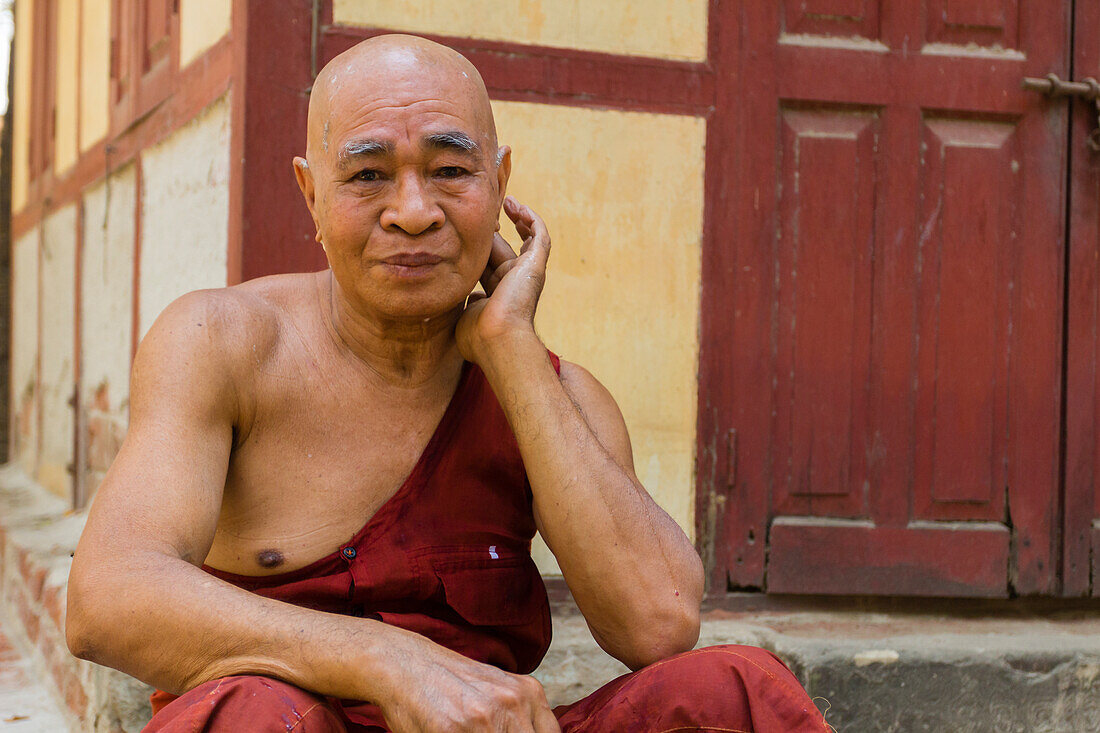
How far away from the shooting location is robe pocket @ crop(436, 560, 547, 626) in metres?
2.21

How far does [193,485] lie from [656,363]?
5.81 feet

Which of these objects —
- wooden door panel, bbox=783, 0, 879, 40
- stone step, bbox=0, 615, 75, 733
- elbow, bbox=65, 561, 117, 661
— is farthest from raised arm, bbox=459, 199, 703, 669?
stone step, bbox=0, 615, 75, 733

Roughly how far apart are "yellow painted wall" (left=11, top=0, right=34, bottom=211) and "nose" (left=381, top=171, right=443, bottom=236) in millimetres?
6258

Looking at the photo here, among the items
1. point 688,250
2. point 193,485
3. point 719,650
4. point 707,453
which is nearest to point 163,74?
point 688,250

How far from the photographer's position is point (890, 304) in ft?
11.6

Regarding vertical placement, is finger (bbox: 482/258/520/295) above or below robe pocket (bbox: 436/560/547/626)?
above

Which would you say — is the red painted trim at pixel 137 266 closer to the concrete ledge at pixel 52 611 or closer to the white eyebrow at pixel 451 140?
the concrete ledge at pixel 52 611

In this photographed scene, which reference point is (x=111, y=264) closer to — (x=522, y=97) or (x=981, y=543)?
Answer: (x=522, y=97)

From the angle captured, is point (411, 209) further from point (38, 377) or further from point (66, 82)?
point (38, 377)

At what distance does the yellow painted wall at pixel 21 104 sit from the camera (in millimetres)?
7590

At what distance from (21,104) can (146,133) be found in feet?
14.0

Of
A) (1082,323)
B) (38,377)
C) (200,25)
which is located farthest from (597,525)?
(38,377)

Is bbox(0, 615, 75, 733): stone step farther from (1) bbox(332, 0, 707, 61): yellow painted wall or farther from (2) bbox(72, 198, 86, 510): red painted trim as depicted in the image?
(1) bbox(332, 0, 707, 61): yellow painted wall

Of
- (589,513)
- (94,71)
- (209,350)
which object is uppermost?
(94,71)
